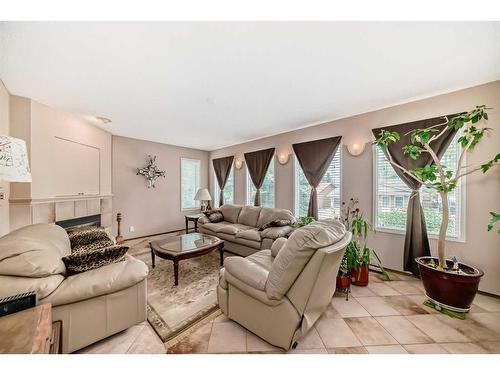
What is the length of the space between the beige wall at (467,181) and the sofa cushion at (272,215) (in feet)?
1.55

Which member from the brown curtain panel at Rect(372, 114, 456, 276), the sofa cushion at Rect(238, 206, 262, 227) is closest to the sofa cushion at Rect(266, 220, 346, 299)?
the brown curtain panel at Rect(372, 114, 456, 276)

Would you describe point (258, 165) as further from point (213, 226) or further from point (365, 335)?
point (365, 335)

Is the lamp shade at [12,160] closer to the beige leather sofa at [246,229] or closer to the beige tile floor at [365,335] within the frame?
the beige tile floor at [365,335]

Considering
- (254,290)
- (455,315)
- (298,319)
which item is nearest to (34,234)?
(254,290)

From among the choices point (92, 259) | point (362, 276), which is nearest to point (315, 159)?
point (362, 276)

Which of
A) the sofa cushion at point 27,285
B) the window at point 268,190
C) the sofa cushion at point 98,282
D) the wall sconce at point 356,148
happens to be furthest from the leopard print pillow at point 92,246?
the wall sconce at point 356,148

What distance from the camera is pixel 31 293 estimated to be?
112 cm

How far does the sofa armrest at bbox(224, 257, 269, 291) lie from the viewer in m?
1.46

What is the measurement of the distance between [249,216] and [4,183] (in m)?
3.57

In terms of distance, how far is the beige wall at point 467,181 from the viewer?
210 centimetres

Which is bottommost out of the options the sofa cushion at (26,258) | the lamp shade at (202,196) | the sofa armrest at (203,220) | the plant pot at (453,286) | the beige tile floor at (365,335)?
the beige tile floor at (365,335)

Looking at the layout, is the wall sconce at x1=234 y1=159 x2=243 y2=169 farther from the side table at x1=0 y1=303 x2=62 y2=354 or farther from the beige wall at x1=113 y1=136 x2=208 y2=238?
the side table at x1=0 y1=303 x2=62 y2=354

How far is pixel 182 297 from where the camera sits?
213 centimetres
